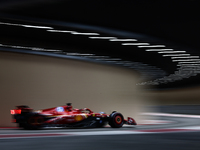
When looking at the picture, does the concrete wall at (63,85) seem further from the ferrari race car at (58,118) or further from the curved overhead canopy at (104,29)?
the ferrari race car at (58,118)

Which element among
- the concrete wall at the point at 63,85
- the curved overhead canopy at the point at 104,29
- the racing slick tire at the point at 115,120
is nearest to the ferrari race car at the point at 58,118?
the racing slick tire at the point at 115,120

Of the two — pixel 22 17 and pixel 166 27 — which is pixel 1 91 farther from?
pixel 166 27

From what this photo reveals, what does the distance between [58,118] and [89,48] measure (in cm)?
353

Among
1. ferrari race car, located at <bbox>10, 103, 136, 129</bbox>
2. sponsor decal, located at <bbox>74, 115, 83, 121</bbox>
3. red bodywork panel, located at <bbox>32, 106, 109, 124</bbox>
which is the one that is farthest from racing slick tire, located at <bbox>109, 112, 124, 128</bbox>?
sponsor decal, located at <bbox>74, 115, 83, 121</bbox>

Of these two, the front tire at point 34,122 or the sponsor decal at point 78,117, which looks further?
the sponsor decal at point 78,117

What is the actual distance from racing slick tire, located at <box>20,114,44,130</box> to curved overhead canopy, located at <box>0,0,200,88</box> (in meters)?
3.14

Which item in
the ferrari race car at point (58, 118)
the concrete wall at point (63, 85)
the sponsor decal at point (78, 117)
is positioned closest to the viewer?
the ferrari race car at point (58, 118)

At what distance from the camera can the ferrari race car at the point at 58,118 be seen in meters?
13.3

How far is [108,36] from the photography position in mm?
12711

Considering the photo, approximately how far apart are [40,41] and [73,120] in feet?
11.7

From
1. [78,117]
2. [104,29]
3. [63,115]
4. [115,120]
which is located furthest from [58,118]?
[104,29]

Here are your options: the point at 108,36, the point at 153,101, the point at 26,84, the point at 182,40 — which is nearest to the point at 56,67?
the point at 26,84

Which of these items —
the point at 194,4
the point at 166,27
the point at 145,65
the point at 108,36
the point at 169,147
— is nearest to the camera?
the point at 169,147

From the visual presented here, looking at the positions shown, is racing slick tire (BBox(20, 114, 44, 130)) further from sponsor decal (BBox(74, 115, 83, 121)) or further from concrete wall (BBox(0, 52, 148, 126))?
concrete wall (BBox(0, 52, 148, 126))
